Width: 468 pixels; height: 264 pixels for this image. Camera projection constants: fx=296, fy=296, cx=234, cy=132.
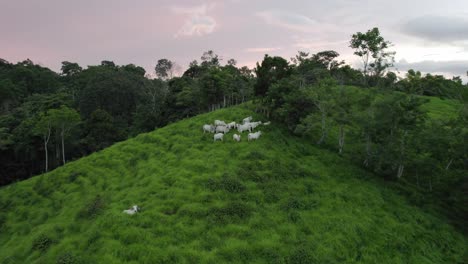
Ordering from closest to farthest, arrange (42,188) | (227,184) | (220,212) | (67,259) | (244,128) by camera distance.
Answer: (67,259)
(220,212)
(227,184)
(42,188)
(244,128)

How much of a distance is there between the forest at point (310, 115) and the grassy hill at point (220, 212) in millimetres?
3067

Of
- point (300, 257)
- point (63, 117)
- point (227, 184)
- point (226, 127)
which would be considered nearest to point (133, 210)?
point (227, 184)

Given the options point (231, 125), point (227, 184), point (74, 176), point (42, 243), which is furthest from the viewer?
point (231, 125)

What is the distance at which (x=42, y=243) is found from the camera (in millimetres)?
17812

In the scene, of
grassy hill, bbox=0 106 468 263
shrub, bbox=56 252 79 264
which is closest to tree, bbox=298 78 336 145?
grassy hill, bbox=0 106 468 263

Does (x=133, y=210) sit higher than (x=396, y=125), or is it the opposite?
(x=396, y=125)

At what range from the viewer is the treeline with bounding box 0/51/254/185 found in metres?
43.0

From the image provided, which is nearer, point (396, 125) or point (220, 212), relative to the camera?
point (220, 212)

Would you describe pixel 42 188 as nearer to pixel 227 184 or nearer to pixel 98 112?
pixel 227 184

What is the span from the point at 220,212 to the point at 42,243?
35.6 ft

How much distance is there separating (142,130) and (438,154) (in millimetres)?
47822

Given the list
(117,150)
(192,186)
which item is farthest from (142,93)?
(192,186)

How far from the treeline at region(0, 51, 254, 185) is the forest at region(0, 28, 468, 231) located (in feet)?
0.58

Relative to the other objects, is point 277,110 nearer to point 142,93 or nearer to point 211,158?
point 211,158
